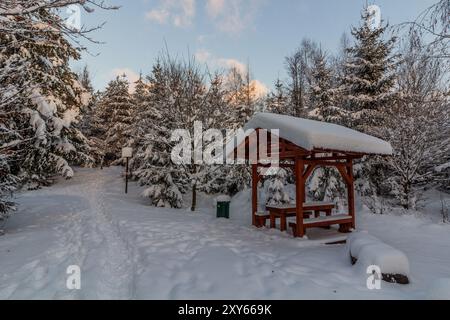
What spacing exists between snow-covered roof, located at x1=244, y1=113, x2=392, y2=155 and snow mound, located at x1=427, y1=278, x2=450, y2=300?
3608 millimetres

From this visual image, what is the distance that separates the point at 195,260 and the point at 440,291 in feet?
12.8

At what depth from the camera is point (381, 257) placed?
475 centimetres

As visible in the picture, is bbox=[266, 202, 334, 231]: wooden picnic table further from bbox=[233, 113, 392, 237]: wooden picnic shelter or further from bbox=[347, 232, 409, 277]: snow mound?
bbox=[347, 232, 409, 277]: snow mound

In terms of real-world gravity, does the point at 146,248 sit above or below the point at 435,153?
below

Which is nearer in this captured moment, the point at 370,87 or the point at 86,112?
the point at 370,87

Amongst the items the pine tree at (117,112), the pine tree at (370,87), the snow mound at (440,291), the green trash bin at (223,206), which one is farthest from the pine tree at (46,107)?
the pine tree at (117,112)

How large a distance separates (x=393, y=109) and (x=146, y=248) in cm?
1213

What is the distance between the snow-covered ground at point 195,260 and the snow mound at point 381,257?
0.21 metres

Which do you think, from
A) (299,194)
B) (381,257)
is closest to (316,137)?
→ (299,194)

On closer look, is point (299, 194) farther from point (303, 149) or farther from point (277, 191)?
point (277, 191)
